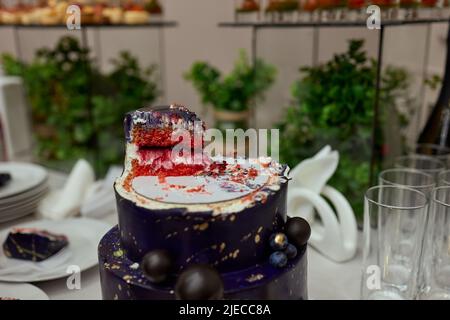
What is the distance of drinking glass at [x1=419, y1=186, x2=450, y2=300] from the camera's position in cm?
68

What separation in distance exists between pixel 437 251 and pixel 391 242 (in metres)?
0.07

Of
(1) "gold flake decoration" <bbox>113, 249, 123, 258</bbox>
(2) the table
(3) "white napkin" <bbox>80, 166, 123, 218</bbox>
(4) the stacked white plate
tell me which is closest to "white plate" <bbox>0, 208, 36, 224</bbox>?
(4) the stacked white plate

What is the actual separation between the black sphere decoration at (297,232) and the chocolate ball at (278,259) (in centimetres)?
3

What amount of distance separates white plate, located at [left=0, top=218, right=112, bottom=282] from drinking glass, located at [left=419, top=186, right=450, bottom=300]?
559 millimetres

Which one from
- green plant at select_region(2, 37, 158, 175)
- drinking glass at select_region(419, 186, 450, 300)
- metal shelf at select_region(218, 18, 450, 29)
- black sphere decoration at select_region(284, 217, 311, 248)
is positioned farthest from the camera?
green plant at select_region(2, 37, 158, 175)

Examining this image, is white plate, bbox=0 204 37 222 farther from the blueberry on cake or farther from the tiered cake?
the tiered cake

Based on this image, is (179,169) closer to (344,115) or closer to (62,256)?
(62,256)

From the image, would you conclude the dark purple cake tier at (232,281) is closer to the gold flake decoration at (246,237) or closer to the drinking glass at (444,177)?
the gold flake decoration at (246,237)

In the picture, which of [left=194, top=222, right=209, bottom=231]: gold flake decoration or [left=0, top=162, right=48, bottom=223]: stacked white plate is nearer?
[left=194, top=222, right=209, bottom=231]: gold flake decoration

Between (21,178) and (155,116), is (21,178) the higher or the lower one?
the lower one

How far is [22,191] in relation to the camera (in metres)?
1.04

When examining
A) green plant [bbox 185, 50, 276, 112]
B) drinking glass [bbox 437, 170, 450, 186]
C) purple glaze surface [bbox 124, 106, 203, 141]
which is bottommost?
drinking glass [bbox 437, 170, 450, 186]

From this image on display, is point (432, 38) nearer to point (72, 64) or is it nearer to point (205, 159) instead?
point (205, 159)

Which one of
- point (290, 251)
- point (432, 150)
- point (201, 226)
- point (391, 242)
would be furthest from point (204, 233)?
point (432, 150)
